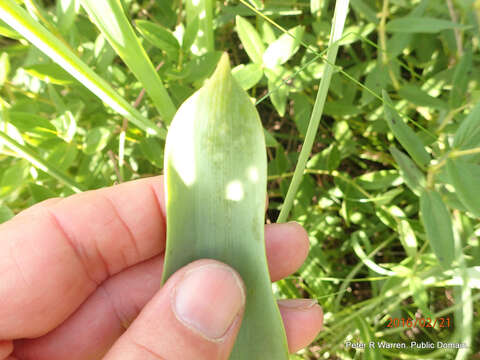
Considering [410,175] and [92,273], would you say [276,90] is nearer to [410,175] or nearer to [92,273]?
[410,175]

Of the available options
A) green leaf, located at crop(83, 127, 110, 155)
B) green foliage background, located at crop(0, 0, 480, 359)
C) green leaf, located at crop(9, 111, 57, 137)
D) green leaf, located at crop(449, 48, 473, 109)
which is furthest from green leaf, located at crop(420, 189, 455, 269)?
green leaf, located at crop(9, 111, 57, 137)

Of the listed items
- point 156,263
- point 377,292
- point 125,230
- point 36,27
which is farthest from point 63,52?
point 377,292

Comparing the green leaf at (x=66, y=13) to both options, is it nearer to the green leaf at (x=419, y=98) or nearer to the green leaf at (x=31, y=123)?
the green leaf at (x=31, y=123)

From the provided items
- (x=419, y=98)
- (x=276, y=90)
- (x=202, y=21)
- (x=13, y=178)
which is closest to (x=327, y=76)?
(x=276, y=90)

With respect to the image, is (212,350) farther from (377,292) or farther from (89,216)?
(377,292)

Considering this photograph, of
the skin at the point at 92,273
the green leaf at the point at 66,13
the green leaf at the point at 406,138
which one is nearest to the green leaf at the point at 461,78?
the green leaf at the point at 406,138

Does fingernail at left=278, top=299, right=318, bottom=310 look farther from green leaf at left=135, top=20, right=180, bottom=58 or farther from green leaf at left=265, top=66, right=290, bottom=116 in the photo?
green leaf at left=135, top=20, right=180, bottom=58
